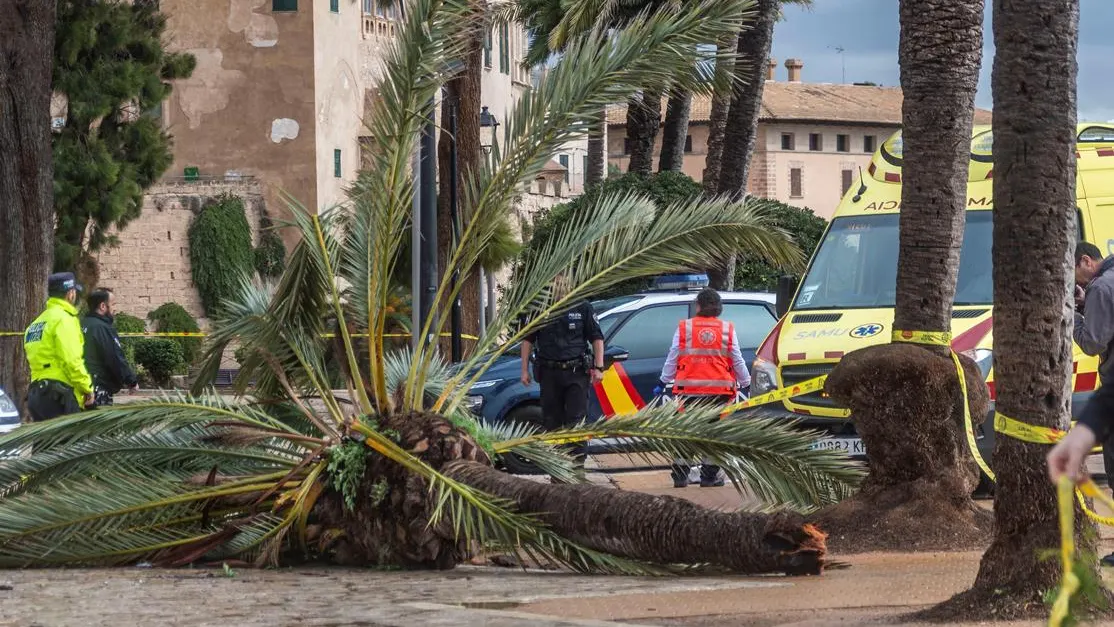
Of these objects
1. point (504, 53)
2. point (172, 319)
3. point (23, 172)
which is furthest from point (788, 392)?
point (504, 53)

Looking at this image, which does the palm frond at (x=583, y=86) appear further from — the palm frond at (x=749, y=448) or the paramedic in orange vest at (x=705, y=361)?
the paramedic in orange vest at (x=705, y=361)

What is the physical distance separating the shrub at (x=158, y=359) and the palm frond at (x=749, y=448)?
24.4 m

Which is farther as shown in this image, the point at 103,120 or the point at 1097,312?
the point at 103,120

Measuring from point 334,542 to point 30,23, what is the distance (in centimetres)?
1214

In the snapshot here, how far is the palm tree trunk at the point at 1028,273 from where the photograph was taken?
6.30 metres

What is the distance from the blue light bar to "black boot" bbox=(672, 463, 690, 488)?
186 inches

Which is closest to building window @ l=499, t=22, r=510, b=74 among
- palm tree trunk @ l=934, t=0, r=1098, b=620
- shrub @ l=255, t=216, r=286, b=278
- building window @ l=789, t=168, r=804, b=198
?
shrub @ l=255, t=216, r=286, b=278

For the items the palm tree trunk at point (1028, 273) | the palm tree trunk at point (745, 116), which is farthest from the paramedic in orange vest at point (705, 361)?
the palm tree trunk at point (745, 116)

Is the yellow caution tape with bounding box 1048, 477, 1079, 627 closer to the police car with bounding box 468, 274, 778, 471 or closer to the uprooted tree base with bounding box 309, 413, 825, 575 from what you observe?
the uprooted tree base with bounding box 309, 413, 825, 575

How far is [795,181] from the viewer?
9056 cm

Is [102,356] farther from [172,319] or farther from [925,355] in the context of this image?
[172,319]

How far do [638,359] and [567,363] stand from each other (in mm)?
2704

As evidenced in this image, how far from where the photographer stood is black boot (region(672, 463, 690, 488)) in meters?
12.4

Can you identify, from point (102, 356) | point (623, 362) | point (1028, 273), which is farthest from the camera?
point (623, 362)
